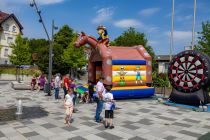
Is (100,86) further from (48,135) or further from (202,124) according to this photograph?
(202,124)

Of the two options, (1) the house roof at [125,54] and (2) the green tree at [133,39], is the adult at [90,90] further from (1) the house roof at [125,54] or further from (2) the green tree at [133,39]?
(2) the green tree at [133,39]

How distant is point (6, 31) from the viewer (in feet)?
164

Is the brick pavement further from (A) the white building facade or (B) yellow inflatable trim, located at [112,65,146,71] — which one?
(A) the white building facade

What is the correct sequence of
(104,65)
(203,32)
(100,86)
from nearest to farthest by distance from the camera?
(100,86)
(104,65)
(203,32)

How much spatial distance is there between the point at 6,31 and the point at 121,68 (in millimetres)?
41429

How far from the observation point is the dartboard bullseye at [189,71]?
1338 cm

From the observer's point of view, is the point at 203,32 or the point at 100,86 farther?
the point at 203,32

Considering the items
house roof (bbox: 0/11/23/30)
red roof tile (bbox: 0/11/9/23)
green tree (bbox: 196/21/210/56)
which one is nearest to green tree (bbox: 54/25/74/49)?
house roof (bbox: 0/11/23/30)

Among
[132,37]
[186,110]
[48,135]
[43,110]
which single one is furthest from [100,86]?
[132,37]

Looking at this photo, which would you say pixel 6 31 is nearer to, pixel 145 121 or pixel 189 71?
pixel 189 71

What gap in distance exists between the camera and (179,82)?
14625mm

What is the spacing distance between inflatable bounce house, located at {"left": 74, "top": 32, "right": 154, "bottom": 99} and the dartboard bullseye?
8.86 feet

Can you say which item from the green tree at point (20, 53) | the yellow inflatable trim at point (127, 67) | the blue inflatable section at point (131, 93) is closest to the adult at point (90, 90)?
the blue inflatable section at point (131, 93)

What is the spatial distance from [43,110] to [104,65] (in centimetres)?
569
